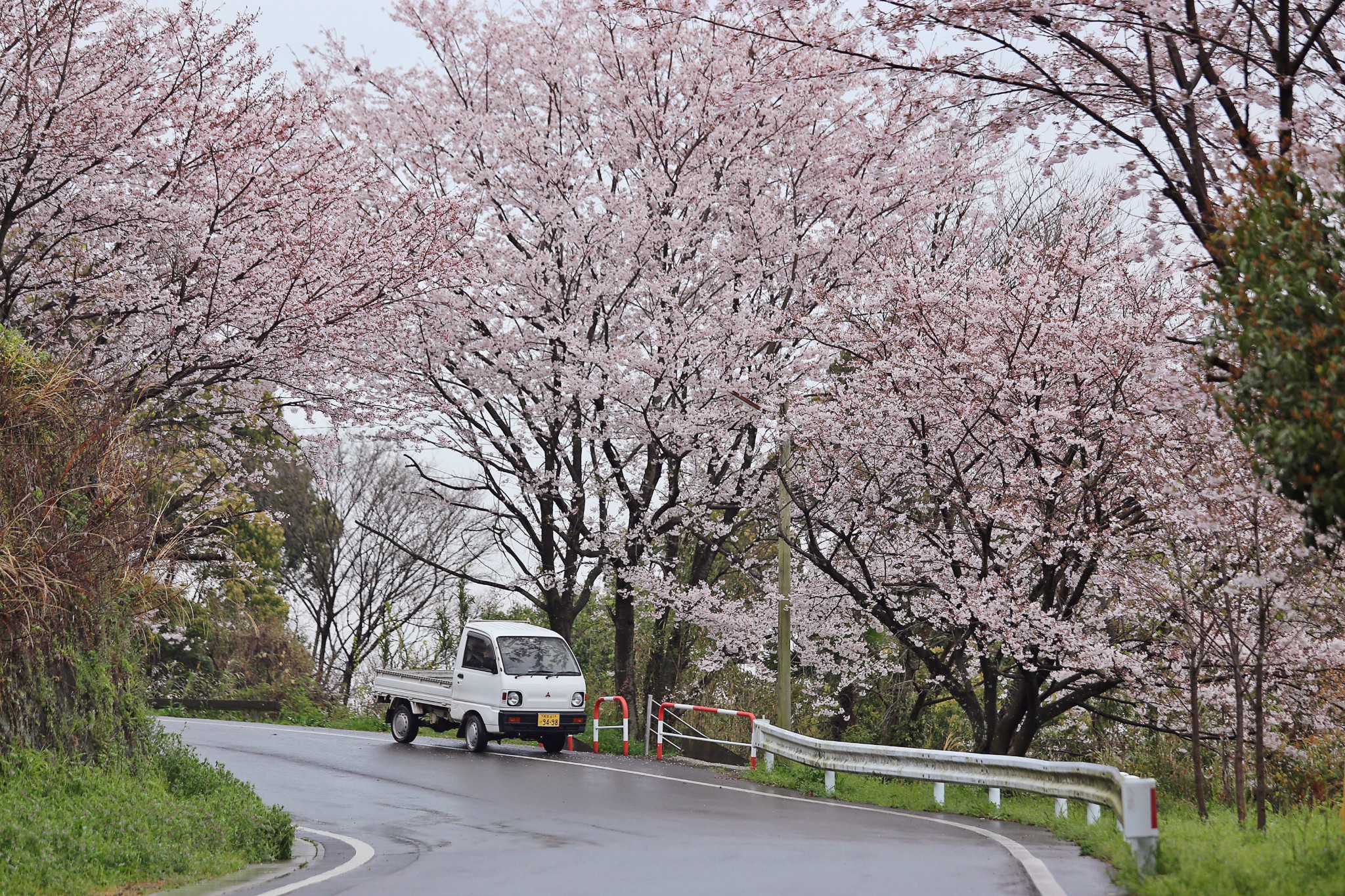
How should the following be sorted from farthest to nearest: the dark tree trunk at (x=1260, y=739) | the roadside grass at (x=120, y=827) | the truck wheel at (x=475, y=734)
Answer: the truck wheel at (x=475, y=734)
the dark tree trunk at (x=1260, y=739)
the roadside grass at (x=120, y=827)

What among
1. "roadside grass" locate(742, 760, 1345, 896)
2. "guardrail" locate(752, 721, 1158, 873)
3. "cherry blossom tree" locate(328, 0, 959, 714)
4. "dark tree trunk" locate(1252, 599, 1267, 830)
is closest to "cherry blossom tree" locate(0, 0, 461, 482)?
"cherry blossom tree" locate(328, 0, 959, 714)

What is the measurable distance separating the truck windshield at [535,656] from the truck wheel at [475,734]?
0.96m

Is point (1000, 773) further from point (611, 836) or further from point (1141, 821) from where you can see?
point (1141, 821)

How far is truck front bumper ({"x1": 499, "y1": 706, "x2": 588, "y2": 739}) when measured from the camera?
1894cm

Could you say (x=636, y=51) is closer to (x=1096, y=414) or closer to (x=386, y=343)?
(x=386, y=343)

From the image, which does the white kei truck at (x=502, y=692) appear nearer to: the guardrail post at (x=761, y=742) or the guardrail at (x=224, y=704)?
the guardrail post at (x=761, y=742)

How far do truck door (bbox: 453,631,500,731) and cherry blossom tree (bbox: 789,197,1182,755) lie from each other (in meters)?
5.48

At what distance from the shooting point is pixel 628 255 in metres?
22.5

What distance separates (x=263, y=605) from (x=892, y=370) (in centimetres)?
2749

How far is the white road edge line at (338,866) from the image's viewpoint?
26.6 ft

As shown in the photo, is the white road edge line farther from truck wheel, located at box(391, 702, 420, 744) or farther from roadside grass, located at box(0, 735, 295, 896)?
truck wheel, located at box(391, 702, 420, 744)

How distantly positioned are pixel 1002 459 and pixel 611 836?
30.3 ft

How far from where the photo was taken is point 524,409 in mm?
23047

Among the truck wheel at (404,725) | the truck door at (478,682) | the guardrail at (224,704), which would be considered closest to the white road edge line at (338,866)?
the truck door at (478,682)
